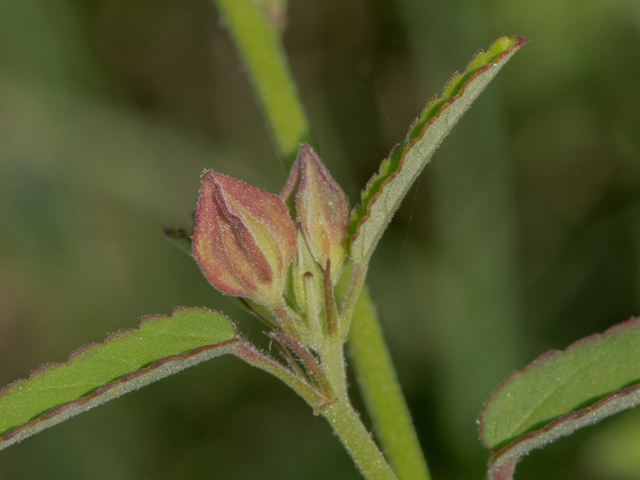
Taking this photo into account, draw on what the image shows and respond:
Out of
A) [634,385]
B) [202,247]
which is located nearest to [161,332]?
[202,247]

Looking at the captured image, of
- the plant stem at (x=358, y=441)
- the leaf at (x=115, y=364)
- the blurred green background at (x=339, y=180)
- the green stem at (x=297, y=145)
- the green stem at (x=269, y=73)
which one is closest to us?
the leaf at (x=115, y=364)

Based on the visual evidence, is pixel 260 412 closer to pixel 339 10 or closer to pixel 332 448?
pixel 332 448

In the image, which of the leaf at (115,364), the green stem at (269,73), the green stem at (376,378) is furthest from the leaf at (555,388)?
the green stem at (269,73)

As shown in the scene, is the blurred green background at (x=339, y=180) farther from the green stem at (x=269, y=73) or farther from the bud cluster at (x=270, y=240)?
the bud cluster at (x=270, y=240)

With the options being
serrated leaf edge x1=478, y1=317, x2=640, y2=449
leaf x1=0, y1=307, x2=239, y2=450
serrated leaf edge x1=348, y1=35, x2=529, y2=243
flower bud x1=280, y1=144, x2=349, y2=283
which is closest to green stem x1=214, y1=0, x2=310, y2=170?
flower bud x1=280, y1=144, x2=349, y2=283

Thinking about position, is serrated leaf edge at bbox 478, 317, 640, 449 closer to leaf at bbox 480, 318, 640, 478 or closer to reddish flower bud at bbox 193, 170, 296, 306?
leaf at bbox 480, 318, 640, 478

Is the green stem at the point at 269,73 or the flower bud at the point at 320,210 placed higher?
the green stem at the point at 269,73

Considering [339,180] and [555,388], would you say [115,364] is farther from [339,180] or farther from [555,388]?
[339,180]
